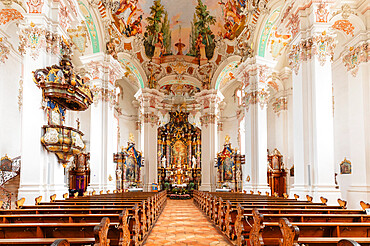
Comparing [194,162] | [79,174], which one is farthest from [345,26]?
[194,162]

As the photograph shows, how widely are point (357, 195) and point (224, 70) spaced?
1265cm

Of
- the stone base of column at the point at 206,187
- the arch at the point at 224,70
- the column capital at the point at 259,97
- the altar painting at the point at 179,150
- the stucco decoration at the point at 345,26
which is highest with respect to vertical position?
the arch at the point at 224,70

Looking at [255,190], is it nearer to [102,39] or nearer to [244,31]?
[244,31]

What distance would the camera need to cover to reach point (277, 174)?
18109mm

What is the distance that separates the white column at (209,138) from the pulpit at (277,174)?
4.83 m

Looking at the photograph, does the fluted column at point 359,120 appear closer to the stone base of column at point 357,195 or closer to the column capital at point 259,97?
the stone base of column at point 357,195

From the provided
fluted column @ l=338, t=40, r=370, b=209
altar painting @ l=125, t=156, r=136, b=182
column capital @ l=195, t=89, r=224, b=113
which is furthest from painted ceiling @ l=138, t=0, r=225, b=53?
fluted column @ l=338, t=40, r=370, b=209

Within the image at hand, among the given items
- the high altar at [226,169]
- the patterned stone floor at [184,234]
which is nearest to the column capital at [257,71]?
the patterned stone floor at [184,234]

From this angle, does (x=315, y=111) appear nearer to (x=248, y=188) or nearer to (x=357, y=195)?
(x=357, y=195)

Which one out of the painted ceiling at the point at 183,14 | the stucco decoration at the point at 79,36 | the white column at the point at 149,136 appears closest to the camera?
the stucco decoration at the point at 79,36

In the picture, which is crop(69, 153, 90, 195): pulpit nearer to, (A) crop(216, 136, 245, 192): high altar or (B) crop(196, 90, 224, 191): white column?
(B) crop(196, 90, 224, 191): white column

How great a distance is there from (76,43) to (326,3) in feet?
35.0

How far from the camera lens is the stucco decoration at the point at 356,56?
10.7 meters

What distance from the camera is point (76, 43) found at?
14.8 metres
